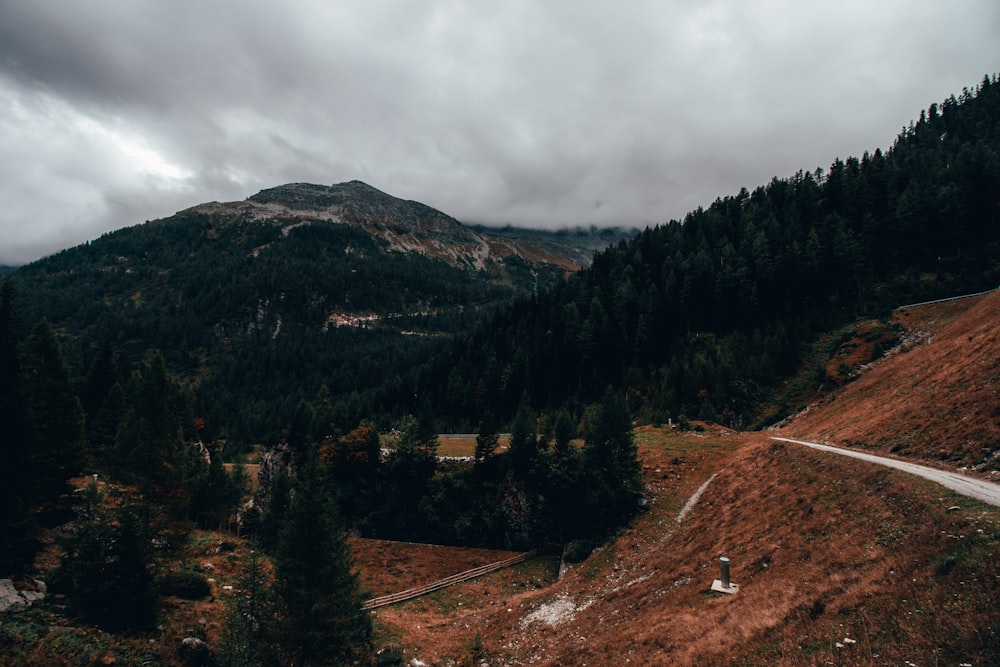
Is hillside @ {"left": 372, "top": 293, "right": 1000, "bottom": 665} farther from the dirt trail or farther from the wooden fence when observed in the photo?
the wooden fence

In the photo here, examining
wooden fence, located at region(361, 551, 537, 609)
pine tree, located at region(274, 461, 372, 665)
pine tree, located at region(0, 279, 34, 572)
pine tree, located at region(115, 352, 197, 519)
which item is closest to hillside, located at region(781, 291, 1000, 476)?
wooden fence, located at region(361, 551, 537, 609)

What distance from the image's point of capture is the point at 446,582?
42.9 meters

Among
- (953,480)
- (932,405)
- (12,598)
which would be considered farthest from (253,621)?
(932,405)

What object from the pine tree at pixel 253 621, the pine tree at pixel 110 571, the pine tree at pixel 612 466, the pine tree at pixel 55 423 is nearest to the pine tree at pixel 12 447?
the pine tree at pixel 55 423

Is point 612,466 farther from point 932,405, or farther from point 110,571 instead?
point 110,571

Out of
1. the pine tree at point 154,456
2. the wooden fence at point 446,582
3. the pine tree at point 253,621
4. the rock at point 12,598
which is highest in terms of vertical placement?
the pine tree at point 154,456

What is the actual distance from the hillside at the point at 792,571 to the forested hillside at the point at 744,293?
24.2 meters

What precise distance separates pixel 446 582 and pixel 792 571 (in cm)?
3458

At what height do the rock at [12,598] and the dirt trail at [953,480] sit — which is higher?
the dirt trail at [953,480]

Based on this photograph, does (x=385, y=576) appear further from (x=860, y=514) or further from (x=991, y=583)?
(x=991, y=583)

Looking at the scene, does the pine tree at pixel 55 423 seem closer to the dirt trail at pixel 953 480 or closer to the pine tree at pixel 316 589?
the pine tree at pixel 316 589

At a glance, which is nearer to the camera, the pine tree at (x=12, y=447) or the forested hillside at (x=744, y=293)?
the pine tree at (x=12, y=447)

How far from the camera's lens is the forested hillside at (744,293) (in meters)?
69.9

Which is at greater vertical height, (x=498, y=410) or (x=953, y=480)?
(x=953, y=480)
